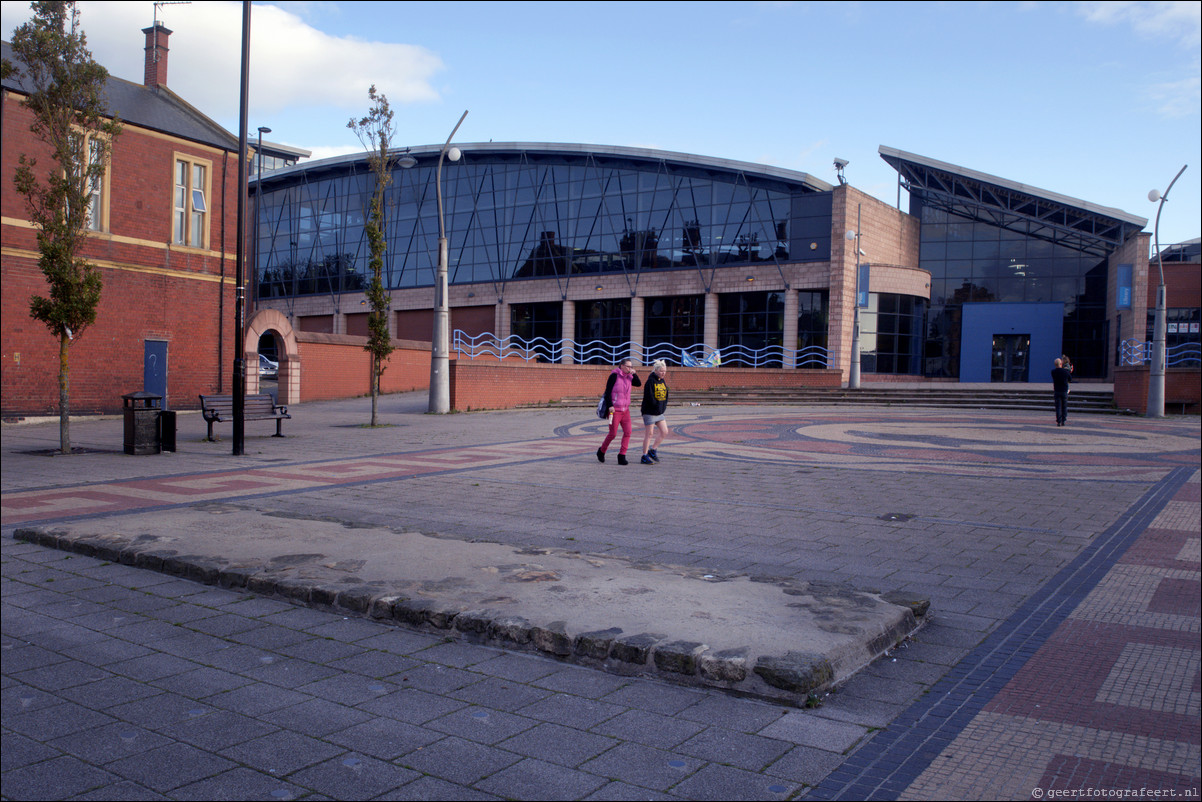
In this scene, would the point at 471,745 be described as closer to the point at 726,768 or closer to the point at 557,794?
the point at 557,794

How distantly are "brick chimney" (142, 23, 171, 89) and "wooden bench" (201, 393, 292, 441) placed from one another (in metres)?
15.7

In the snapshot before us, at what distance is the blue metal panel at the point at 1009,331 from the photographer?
43.4 metres

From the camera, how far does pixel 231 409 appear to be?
16.9 m

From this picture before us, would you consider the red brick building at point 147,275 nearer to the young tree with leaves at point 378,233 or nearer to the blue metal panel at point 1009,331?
the young tree with leaves at point 378,233

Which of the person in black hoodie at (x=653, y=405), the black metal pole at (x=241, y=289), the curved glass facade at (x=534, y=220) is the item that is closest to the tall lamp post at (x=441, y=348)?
the black metal pole at (x=241, y=289)

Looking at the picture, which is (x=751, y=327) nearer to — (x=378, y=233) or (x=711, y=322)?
(x=711, y=322)

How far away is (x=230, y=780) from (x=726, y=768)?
187 centimetres

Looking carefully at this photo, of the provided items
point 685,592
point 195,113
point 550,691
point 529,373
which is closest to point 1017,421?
point 529,373

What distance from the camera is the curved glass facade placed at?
4166cm

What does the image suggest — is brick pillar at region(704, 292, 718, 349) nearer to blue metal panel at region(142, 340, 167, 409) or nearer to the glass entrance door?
the glass entrance door

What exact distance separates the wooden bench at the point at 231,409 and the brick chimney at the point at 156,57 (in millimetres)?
15724

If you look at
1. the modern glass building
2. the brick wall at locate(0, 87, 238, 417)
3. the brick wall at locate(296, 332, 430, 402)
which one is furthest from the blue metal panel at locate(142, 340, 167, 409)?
the modern glass building

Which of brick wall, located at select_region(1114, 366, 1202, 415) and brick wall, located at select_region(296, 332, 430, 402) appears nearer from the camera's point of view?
brick wall, located at select_region(1114, 366, 1202, 415)

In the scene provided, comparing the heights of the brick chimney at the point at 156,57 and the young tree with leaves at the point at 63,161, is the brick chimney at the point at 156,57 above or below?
above
